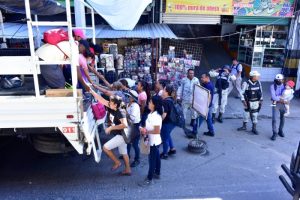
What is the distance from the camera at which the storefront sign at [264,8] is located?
10008mm

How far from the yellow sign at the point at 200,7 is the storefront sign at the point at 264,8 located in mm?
355

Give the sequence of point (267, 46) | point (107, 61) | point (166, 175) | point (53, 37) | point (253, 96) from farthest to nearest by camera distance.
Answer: point (267, 46)
point (107, 61)
point (253, 96)
point (166, 175)
point (53, 37)

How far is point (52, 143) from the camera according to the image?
4219mm

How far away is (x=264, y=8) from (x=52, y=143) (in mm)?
9393

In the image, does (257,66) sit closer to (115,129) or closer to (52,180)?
(115,129)

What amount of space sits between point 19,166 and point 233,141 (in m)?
4.71

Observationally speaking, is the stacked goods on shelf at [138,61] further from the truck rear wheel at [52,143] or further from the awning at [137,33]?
the truck rear wheel at [52,143]

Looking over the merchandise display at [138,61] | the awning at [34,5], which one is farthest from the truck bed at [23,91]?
the merchandise display at [138,61]

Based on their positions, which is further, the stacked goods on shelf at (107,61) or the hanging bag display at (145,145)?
the stacked goods on shelf at (107,61)

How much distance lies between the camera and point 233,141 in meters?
6.31

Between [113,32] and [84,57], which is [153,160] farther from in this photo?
[113,32]

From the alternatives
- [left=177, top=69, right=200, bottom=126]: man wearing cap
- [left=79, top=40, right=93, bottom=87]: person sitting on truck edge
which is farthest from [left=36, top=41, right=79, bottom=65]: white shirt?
[left=177, top=69, right=200, bottom=126]: man wearing cap

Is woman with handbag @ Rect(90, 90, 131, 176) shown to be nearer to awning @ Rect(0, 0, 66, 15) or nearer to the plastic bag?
the plastic bag

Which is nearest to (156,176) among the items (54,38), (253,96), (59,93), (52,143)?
(52,143)
